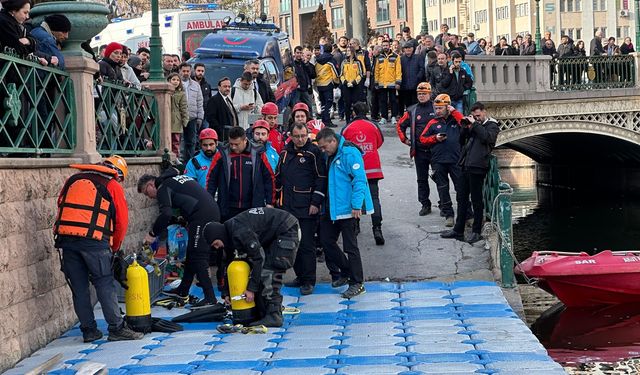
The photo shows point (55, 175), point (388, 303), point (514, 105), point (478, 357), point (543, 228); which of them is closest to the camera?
point (478, 357)

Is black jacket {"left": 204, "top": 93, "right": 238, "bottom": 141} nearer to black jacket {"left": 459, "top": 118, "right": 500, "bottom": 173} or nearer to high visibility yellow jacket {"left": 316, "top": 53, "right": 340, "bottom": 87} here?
black jacket {"left": 459, "top": 118, "right": 500, "bottom": 173}

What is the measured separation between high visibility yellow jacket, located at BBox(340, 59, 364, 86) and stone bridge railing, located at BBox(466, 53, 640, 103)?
644cm

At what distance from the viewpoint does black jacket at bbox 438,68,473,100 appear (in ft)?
69.5

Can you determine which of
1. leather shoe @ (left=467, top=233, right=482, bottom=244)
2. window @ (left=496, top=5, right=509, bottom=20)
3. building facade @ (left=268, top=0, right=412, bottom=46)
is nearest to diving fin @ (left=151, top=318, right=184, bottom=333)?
leather shoe @ (left=467, top=233, right=482, bottom=244)

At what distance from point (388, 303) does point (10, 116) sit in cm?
448

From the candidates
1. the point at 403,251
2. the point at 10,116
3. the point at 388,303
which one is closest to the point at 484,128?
the point at 403,251

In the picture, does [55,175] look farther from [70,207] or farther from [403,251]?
[403,251]

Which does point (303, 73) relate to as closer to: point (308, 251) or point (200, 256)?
point (308, 251)

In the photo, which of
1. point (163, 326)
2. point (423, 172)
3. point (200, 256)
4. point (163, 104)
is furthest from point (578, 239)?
point (163, 326)

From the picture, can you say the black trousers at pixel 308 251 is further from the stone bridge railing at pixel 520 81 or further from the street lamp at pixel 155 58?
the stone bridge railing at pixel 520 81

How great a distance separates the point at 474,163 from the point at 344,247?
2807mm

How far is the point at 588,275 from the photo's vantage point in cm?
1836

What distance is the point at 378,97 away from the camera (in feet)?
84.3

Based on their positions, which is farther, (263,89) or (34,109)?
(263,89)
